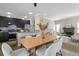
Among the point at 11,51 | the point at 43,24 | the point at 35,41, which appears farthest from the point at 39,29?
the point at 11,51

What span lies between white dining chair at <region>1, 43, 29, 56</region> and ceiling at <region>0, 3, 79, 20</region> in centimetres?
52

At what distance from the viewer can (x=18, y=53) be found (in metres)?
1.56

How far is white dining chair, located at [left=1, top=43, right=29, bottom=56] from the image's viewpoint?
4.91ft

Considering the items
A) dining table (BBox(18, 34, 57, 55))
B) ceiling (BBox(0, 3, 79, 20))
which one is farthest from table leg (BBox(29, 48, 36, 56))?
ceiling (BBox(0, 3, 79, 20))

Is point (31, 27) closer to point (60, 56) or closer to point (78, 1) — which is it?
point (60, 56)

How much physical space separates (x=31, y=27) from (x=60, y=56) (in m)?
0.69

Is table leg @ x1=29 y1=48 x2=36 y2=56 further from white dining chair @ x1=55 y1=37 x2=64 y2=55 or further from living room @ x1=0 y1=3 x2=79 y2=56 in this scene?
white dining chair @ x1=55 y1=37 x2=64 y2=55

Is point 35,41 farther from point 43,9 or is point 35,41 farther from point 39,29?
point 43,9

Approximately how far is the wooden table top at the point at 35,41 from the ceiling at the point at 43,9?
1.18 ft

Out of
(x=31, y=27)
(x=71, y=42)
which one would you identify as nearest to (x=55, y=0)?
(x=31, y=27)

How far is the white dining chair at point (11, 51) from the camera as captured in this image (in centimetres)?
150

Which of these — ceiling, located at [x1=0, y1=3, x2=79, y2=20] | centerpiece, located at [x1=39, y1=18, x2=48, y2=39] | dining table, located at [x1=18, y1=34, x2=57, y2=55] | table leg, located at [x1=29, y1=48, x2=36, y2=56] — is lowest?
table leg, located at [x1=29, y1=48, x2=36, y2=56]

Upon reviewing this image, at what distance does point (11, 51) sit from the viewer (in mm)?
1520

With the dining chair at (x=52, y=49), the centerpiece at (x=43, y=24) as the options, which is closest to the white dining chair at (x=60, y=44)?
the dining chair at (x=52, y=49)
